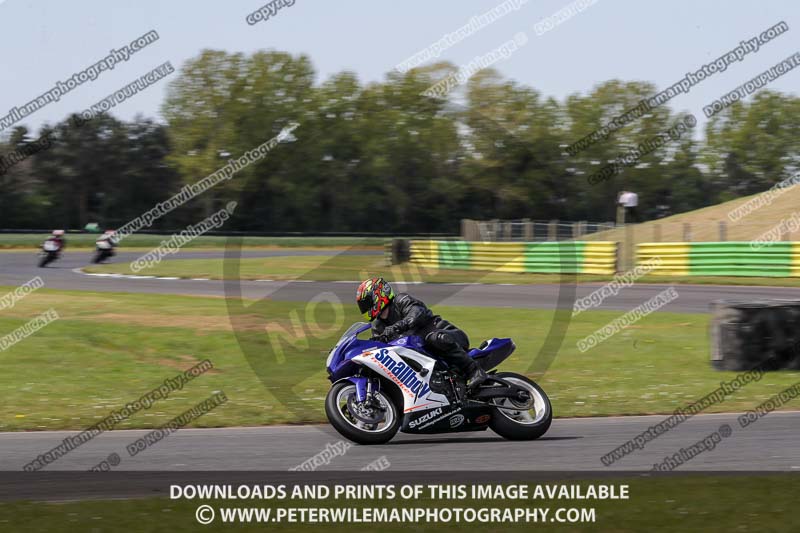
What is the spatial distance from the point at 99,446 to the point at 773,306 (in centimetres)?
942

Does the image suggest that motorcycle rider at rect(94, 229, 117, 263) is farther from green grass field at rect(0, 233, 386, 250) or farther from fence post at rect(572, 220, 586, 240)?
fence post at rect(572, 220, 586, 240)

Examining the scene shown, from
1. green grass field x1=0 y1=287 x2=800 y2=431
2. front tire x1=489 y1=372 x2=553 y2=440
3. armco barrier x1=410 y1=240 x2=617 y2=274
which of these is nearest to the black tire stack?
green grass field x1=0 y1=287 x2=800 y2=431

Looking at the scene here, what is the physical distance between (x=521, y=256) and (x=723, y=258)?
270 inches

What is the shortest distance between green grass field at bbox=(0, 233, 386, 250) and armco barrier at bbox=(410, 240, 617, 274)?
12.9m

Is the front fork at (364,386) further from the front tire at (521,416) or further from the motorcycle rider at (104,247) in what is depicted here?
the motorcycle rider at (104,247)

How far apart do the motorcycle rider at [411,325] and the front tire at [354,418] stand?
1.92 feet

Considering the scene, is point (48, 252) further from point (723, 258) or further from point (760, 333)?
point (760, 333)

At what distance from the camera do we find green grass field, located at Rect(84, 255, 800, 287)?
102ft

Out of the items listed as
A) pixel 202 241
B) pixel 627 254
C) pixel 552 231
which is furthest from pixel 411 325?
pixel 202 241

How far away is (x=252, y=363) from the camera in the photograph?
16.6 meters

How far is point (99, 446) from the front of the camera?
9.90 metres

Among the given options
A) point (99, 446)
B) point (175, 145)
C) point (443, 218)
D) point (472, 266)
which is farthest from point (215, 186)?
point (99, 446)
